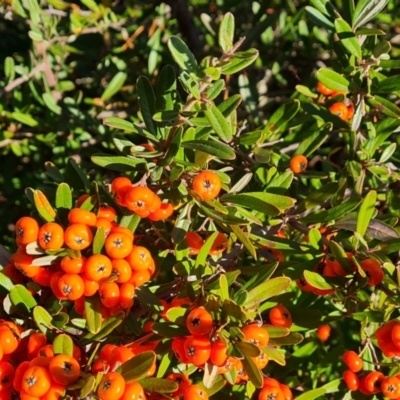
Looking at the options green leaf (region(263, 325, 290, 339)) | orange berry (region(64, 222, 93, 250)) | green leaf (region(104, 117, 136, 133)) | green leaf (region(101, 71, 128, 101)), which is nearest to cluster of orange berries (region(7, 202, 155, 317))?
orange berry (region(64, 222, 93, 250))

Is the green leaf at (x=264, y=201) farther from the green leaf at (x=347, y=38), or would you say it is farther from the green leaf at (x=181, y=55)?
the green leaf at (x=347, y=38)

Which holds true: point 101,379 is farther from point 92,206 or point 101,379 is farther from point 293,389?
point 293,389

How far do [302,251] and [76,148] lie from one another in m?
1.74

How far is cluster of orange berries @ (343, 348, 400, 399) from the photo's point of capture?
6.56 ft

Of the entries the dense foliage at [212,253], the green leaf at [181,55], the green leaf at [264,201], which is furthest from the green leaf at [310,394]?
the green leaf at [181,55]

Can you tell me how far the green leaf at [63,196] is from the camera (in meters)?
1.94

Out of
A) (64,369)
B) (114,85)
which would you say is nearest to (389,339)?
(64,369)

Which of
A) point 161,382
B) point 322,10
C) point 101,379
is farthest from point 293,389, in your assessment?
point 322,10

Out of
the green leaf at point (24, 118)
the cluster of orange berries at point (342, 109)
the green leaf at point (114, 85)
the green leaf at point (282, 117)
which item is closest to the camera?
the green leaf at point (282, 117)

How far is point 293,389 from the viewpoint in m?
2.57

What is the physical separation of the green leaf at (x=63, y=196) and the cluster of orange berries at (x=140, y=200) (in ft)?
0.62

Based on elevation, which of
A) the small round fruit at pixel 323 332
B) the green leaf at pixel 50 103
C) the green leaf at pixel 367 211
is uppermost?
the green leaf at pixel 367 211

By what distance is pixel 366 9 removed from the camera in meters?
2.19

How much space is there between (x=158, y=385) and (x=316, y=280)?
65cm
